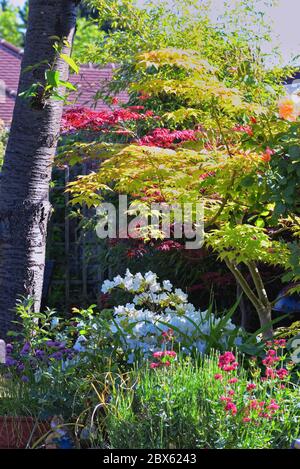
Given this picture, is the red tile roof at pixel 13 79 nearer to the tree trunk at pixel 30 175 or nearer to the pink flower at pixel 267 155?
the tree trunk at pixel 30 175

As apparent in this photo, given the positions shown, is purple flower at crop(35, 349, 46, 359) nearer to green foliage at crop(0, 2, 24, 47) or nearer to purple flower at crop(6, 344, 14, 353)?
purple flower at crop(6, 344, 14, 353)

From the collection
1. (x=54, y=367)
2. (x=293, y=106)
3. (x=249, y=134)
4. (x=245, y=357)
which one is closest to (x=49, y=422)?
(x=54, y=367)

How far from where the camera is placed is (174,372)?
4.04 meters

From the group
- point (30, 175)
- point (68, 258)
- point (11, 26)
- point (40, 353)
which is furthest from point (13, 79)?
point (11, 26)

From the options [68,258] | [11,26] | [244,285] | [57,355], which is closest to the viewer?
[57,355]

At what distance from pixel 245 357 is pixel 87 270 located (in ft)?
21.1

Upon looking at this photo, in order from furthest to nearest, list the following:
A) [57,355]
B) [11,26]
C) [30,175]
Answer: [11,26]
[30,175]
[57,355]

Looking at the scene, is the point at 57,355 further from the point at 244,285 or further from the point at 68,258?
the point at 68,258

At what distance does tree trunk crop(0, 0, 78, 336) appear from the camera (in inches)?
233

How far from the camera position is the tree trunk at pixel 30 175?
19.4 ft

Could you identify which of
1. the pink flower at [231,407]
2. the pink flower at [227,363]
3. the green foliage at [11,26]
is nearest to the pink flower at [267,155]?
the pink flower at [227,363]

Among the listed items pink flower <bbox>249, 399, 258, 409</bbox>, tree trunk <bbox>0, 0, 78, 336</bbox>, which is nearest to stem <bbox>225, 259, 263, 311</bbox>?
tree trunk <bbox>0, 0, 78, 336</bbox>

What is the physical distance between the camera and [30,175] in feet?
19.4

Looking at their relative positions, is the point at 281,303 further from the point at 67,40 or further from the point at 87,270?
the point at 87,270
